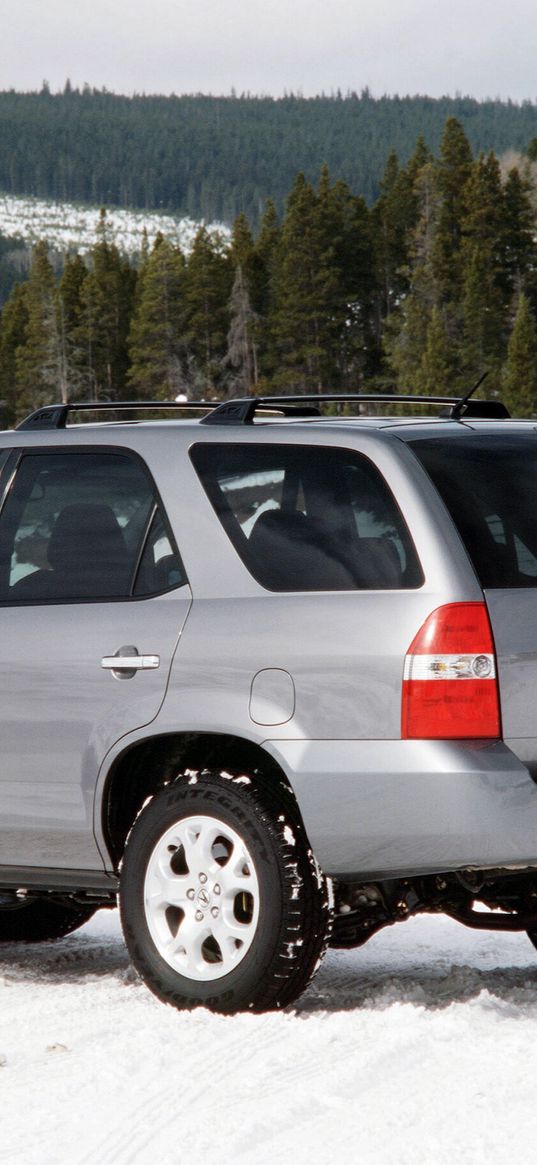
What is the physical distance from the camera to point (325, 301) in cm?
14175

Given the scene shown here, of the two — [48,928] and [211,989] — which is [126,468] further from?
[48,928]

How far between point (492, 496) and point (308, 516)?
55 centimetres

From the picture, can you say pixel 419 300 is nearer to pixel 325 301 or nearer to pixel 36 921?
pixel 325 301

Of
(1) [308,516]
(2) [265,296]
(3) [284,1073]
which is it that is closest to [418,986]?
(3) [284,1073]

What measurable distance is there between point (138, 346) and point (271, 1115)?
501 ft

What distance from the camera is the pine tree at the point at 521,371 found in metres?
114

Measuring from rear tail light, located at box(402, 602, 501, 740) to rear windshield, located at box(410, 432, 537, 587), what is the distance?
19cm

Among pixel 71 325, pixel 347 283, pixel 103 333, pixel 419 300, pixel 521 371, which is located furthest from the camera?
pixel 71 325

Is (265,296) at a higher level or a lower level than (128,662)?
higher

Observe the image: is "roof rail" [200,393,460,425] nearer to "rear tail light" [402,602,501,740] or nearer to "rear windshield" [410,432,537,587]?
"rear windshield" [410,432,537,587]

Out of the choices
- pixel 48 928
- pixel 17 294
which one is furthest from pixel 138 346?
pixel 48 928

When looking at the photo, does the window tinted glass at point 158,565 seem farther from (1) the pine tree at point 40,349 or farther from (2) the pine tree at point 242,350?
(1) the pine tree at point 40,349

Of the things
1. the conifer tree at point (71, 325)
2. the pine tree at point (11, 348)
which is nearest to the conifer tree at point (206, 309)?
the conifer tree at point (71, 325)

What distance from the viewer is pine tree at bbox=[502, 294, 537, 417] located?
374ft
